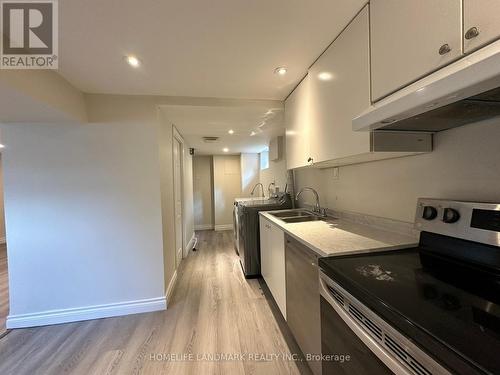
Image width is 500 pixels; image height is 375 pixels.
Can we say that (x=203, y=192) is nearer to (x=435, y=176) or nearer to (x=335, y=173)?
(x=335, y=173)

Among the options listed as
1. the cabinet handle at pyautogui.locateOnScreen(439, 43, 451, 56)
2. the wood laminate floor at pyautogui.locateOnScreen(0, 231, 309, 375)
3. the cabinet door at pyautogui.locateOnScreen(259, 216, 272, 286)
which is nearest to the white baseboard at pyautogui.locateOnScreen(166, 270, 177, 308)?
the wood laminate floor at pyautogui.locateOnScreen(0, 231, 309, 375)

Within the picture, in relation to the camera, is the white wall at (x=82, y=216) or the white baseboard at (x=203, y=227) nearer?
the white wall at (x=82, y=216)

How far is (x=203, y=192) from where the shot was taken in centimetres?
598

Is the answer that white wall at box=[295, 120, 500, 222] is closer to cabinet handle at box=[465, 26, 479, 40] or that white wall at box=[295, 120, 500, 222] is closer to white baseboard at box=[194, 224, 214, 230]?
cabinet handle at box=[465, 26, 479, 40]

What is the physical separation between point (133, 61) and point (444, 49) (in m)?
1.80

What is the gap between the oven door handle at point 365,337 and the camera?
1.92ft

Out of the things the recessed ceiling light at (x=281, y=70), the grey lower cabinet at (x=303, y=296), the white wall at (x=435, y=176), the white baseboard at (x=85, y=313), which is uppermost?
the recessed ceiling light at (x=281, y=70)

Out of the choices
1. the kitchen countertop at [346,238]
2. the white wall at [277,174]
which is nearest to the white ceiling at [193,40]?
the kitchen countertop at [346,238]

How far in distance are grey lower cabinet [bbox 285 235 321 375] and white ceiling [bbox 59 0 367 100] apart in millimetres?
1328

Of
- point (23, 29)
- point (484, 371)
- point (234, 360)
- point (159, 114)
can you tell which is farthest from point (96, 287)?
point (484, 371)

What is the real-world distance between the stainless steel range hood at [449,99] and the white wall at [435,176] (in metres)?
0.08

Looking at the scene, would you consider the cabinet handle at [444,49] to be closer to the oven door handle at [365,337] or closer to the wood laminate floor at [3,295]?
the oven door handle at [365,337]

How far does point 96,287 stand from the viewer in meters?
2.11

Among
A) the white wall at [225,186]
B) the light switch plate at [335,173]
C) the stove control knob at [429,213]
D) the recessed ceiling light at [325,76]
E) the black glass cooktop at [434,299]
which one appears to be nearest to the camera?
the black glass cooktop at [434,299]
